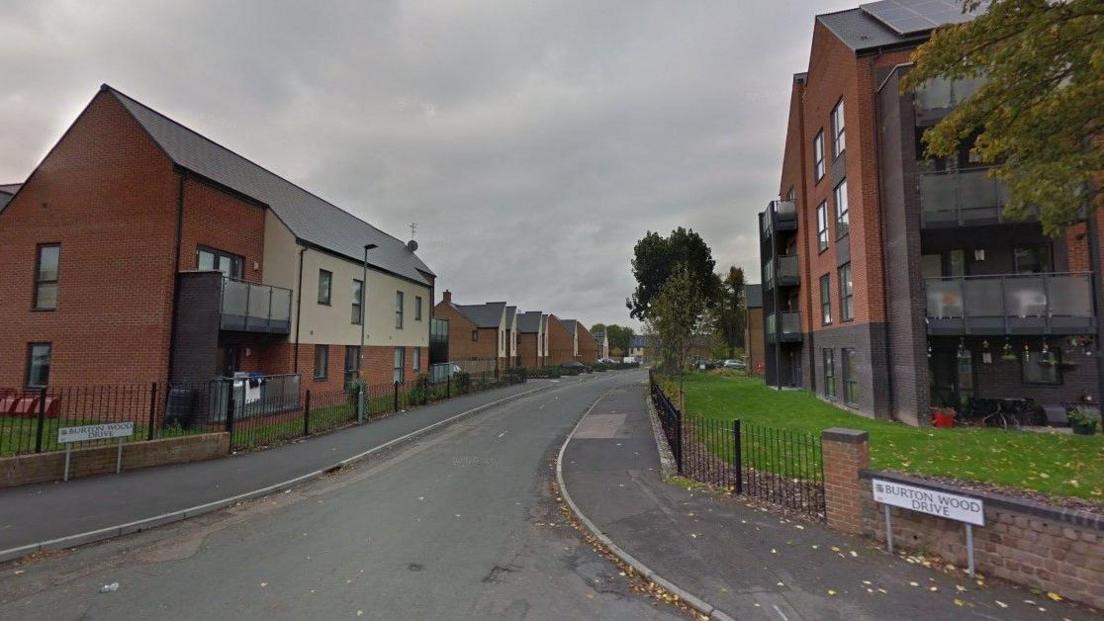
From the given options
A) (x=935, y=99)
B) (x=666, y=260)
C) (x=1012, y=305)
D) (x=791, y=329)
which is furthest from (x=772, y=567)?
(x=666, y=260)

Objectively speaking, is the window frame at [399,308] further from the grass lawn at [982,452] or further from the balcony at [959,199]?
the balcony at [959,199]

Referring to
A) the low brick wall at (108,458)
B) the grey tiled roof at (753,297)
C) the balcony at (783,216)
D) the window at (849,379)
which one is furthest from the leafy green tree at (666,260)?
the low brick wall at (108,458)

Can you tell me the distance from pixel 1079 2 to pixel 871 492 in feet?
21.0

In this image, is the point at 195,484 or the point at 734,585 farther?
the point at 195,484

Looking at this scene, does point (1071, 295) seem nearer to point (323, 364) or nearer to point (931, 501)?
point (931, 501)

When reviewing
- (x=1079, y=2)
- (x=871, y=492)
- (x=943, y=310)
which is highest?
(x=1079, y=2)

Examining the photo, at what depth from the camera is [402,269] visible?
91.1 feet

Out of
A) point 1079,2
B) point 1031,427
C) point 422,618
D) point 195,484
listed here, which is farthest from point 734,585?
point 1031,427

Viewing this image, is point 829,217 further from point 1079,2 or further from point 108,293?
point 108,293

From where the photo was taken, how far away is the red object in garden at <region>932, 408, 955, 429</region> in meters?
13.5

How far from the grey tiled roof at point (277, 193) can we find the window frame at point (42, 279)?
14.7 feet

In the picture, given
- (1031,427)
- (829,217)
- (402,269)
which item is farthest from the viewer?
(402,269)

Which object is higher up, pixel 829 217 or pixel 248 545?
pixel 829 217

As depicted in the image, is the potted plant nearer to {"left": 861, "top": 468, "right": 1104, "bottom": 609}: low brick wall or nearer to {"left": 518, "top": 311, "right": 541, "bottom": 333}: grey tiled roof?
{"left": 861, "top": 468, "right": 1104, "bottom": 609}: low brick wall
